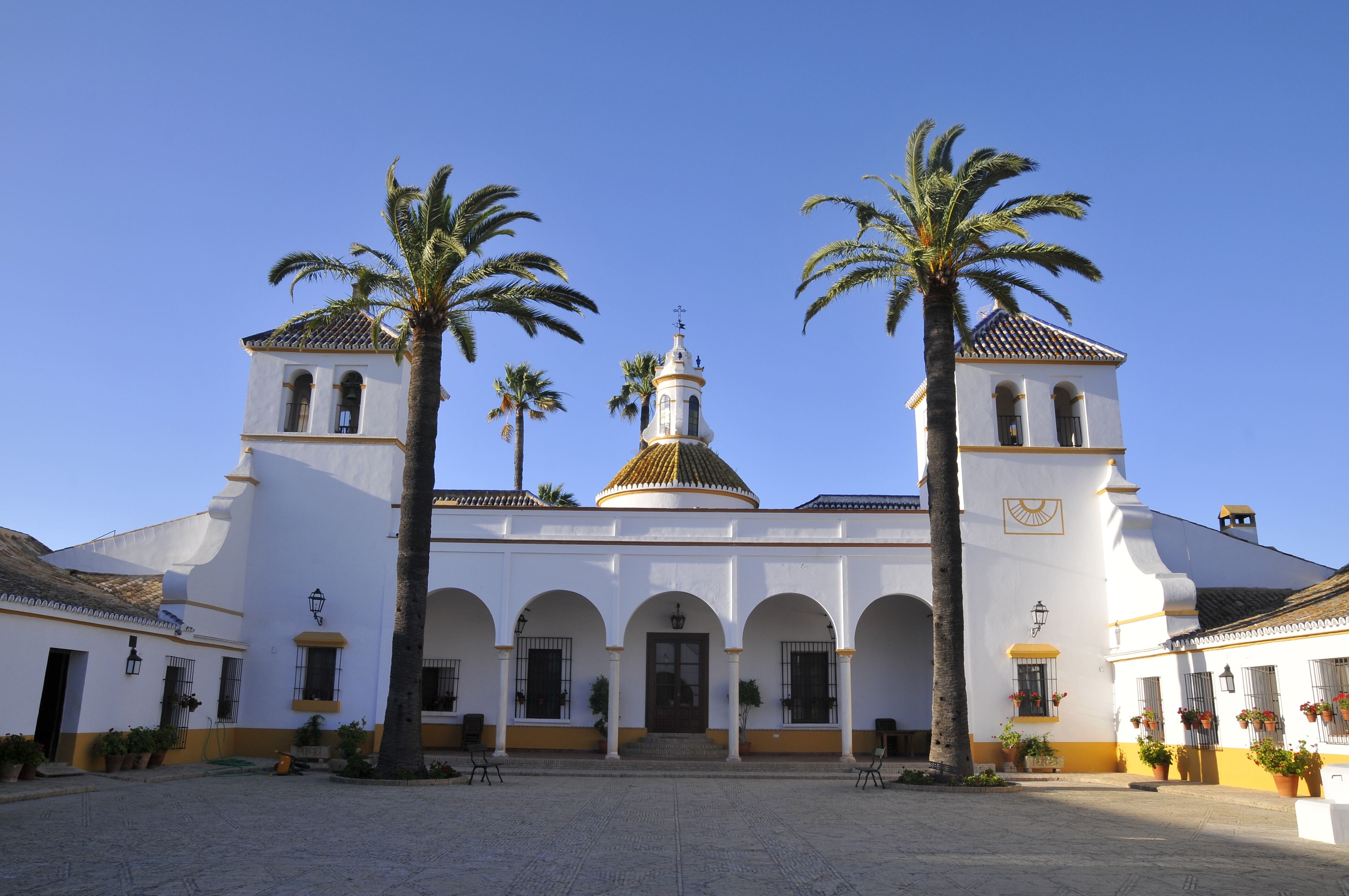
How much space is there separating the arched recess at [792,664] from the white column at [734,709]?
3.50 ft

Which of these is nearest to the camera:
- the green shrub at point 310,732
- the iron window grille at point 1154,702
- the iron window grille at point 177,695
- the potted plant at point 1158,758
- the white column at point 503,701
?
the potted plant at point 1158,758

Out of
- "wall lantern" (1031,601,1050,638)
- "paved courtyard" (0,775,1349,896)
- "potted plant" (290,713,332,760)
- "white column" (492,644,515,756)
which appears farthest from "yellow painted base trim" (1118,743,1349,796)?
"potted plant" (290,713,332,760)

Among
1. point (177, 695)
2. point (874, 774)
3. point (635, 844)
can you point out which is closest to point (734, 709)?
point (874, 774)

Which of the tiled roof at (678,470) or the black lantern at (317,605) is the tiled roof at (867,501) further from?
the black lantern at (317,605)

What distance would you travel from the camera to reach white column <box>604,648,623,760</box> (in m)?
19.6

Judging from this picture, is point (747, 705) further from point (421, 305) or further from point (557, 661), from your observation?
point (421, 305)

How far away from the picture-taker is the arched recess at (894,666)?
71.9ft

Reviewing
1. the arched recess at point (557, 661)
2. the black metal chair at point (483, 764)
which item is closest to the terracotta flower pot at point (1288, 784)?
the black metal chair at point (483, 764)

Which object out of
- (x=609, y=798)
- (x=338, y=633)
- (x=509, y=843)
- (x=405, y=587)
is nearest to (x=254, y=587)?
(x=338, y=633)

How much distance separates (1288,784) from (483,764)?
41.2 ft

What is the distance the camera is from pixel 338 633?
20188mm

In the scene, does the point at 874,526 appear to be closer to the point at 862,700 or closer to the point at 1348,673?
the point at 862,700

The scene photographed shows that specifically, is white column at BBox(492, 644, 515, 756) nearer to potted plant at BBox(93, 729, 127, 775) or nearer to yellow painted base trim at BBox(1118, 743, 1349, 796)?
potted plant at BBox(93, 729, 127, 775)

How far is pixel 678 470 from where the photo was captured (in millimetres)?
24109
